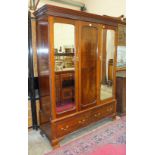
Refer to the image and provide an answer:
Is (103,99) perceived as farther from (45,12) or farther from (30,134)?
(45,12)

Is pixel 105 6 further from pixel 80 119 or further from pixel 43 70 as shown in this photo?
pixel 80 119

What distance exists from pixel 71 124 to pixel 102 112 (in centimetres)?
76

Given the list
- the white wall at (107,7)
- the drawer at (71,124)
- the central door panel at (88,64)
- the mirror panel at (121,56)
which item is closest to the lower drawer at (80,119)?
the drawer at (71,124)

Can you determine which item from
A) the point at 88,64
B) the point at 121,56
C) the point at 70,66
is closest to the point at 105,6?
the point at 121,56

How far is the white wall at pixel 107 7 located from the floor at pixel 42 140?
268cm

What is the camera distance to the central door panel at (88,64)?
248 cm

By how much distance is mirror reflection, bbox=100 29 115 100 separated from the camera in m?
2.85

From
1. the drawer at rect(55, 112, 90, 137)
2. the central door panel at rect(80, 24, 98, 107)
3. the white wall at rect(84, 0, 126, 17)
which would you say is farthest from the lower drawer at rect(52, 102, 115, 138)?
the white wall at rect(84, 0, 126, 17)

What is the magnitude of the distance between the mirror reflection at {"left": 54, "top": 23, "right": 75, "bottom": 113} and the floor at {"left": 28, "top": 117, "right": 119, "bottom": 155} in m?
0.51

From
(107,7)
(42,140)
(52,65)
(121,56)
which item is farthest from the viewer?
(107,7)

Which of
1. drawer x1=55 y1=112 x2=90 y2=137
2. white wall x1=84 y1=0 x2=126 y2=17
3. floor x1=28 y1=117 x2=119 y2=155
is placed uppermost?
white wall x1=84 y1=0 x2=126 y2=17

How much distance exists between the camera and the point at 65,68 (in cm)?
242

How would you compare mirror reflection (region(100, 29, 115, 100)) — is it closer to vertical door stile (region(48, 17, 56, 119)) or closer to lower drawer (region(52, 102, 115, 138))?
lower drawer (region(52, 102, 115, 138))

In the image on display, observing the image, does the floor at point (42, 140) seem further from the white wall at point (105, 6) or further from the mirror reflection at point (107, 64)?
the white wall at point (105, 6)
